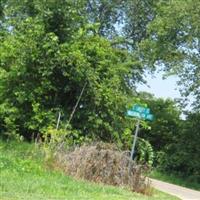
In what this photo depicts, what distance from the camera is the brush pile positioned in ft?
58.3

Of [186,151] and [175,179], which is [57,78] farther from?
[186,151]

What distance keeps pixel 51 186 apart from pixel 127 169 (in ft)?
14.4

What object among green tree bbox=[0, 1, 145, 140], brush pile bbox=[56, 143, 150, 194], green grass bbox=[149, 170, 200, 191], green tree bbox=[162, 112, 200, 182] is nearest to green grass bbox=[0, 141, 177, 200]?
brush pile bbox=[56, 143, 150, 194]

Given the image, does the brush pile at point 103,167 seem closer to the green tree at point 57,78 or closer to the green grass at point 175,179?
the green tree at point 57,78

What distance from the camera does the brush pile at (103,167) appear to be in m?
17.8

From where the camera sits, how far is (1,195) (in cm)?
1194

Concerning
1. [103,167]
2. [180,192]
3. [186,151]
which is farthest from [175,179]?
[103,167]

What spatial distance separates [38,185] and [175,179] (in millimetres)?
16706

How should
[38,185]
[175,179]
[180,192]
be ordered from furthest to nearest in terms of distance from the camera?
[175,179] → [180,192] → [38,185]

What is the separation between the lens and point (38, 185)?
1414 cm

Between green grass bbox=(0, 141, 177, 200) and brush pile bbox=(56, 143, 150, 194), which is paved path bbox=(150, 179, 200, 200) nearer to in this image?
green grass bbox=(0, 141, 177, 200)

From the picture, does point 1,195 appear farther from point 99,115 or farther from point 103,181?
point 99,115

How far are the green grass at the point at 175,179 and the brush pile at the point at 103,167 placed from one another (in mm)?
10431

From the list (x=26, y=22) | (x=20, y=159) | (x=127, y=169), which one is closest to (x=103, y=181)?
(x=127, y=169)
